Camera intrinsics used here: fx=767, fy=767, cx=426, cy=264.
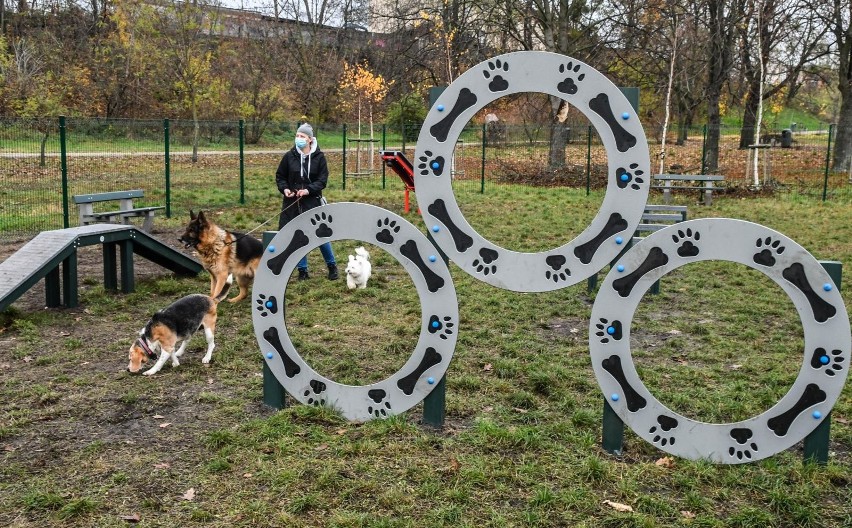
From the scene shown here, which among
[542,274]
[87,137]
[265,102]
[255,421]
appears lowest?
[255,421]

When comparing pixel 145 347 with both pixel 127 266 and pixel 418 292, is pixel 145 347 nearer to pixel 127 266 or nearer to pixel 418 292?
pixel 418 292

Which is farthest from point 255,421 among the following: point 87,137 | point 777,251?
point 87,137

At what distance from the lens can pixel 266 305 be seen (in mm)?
5281

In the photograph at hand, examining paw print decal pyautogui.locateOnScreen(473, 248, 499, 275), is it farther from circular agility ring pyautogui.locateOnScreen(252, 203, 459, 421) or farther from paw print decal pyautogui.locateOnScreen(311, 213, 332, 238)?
paw print decal pyautogui.locateOnScreen(311, 213, 332, 238)

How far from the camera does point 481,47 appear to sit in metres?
24.0

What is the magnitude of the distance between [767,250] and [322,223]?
2.77 m

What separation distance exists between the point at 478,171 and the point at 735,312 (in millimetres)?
14117

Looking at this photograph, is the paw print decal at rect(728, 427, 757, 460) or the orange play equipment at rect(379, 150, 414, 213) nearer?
the paw print decal at rect(728, 427, 757, 460)

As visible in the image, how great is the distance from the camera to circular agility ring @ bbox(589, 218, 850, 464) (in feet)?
14.1

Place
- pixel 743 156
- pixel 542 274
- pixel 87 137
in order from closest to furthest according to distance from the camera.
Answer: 1. pixel 542 274
2. pixel 87 137
3. pixel 743 156

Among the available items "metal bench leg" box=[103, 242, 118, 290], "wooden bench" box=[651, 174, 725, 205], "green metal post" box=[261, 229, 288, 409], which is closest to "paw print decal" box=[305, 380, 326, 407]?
"green metal post" box=[261, 229, 288, 409]

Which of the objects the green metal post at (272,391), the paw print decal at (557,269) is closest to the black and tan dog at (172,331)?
the green metal post at (272,391)

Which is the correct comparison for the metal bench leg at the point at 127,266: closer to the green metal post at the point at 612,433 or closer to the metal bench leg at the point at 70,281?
the metal bench leg at the point at 70,281

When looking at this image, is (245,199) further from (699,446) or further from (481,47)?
(699,446)
